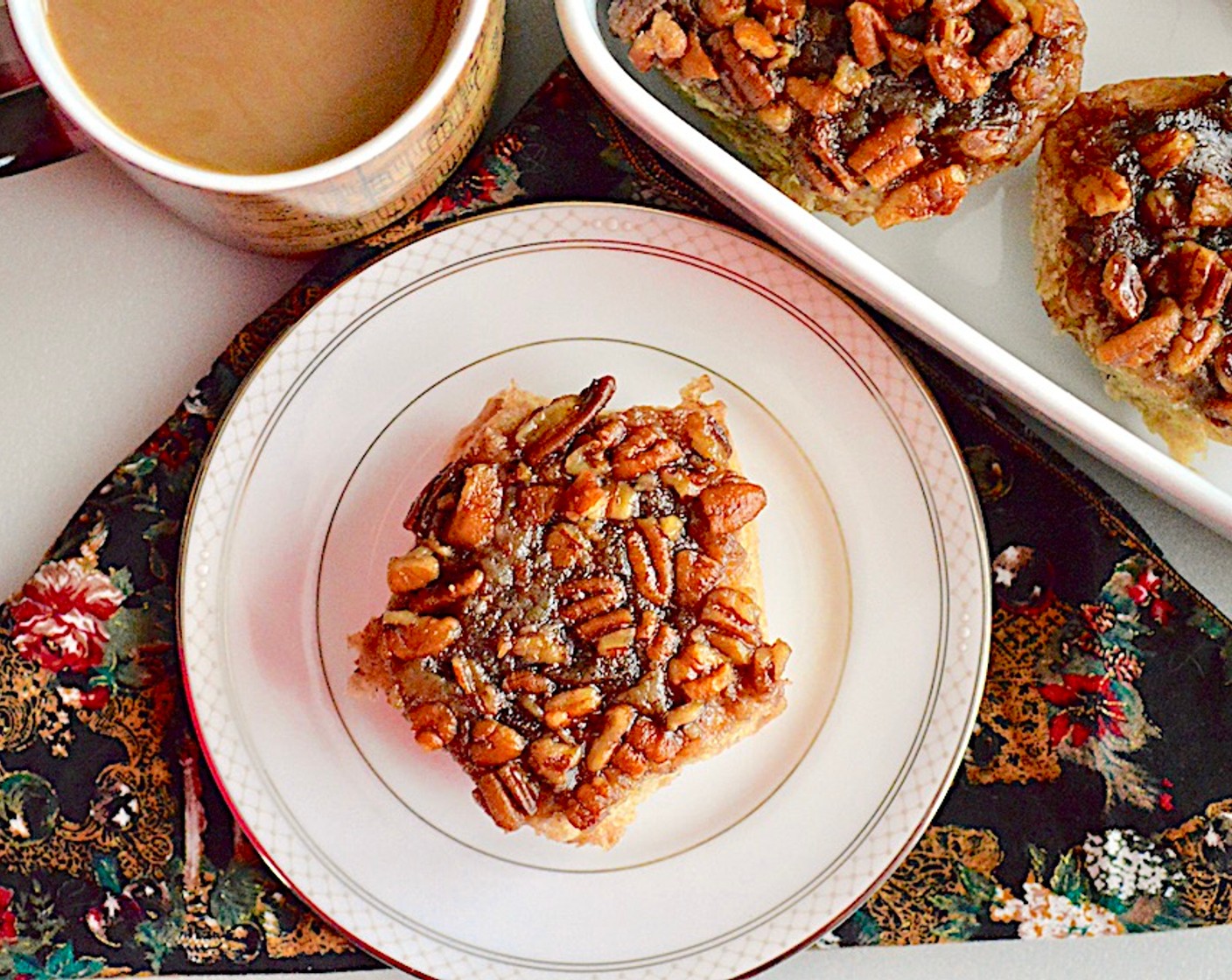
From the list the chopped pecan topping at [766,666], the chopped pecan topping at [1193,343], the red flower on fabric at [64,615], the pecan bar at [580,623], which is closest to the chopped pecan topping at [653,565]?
the pecan bar at [580,623]

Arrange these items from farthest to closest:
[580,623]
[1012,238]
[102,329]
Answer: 1. [102,329]
2. [1012,238]
3. [580,623]

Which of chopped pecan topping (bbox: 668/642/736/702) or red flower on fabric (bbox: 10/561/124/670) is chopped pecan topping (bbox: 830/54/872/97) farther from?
red flower on fabric (bbox: 10/561/124/670)

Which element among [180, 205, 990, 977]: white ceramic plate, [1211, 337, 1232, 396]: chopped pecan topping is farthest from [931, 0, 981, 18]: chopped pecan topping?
[1211, 337, 1232, 396]: chopped pecan topping

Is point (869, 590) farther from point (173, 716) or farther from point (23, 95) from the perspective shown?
point (23, 95)

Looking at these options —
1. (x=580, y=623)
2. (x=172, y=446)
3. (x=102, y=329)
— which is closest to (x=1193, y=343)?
(x=580, y=623)

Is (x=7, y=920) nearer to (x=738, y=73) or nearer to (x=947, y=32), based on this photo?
(x=738, y=73)

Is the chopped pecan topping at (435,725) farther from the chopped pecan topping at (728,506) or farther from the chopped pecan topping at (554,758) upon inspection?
the chopped pecan topping at (728,506)
